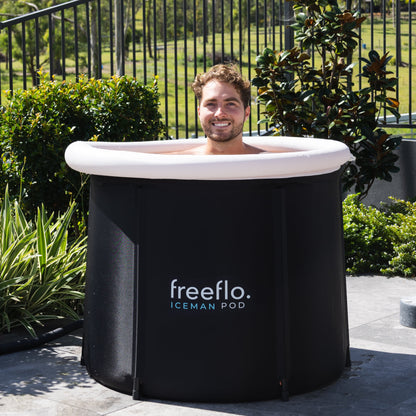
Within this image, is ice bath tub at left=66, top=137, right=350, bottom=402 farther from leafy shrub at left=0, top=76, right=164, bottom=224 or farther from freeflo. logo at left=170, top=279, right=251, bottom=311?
leafy shrub at left=0, top=76, right=164, bottom=224

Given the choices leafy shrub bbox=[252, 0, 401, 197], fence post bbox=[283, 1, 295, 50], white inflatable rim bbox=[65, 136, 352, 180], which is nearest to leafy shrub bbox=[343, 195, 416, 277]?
leafy shrub bbox=[252, 0, 401, 197]

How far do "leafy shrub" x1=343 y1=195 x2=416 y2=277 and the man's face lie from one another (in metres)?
2.64

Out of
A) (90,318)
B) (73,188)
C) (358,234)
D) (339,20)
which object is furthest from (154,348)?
(339,20)

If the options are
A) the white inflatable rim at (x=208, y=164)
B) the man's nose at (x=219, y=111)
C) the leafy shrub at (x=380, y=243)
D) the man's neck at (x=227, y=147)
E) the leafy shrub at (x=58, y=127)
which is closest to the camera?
the white inflatable rim at (x=208, y=164)

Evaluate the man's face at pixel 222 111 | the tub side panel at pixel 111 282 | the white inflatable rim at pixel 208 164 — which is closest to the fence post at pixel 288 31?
the man's face at pixel 222 111

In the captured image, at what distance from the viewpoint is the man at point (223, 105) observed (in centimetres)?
386

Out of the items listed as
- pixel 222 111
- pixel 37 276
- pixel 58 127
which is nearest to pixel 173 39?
pixel 58 127

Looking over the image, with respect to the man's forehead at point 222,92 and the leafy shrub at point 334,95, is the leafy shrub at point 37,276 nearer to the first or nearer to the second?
the man's forehead at point 222,92

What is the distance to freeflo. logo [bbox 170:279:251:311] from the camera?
3.35 meters

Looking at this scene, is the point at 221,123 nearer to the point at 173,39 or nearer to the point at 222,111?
the point at 222,111

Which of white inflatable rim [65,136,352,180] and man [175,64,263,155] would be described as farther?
man [175,64,263,155]

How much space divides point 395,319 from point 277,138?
142 cm

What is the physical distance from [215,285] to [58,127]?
2.71 meters

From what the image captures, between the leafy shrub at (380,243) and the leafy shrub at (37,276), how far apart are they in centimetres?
234
